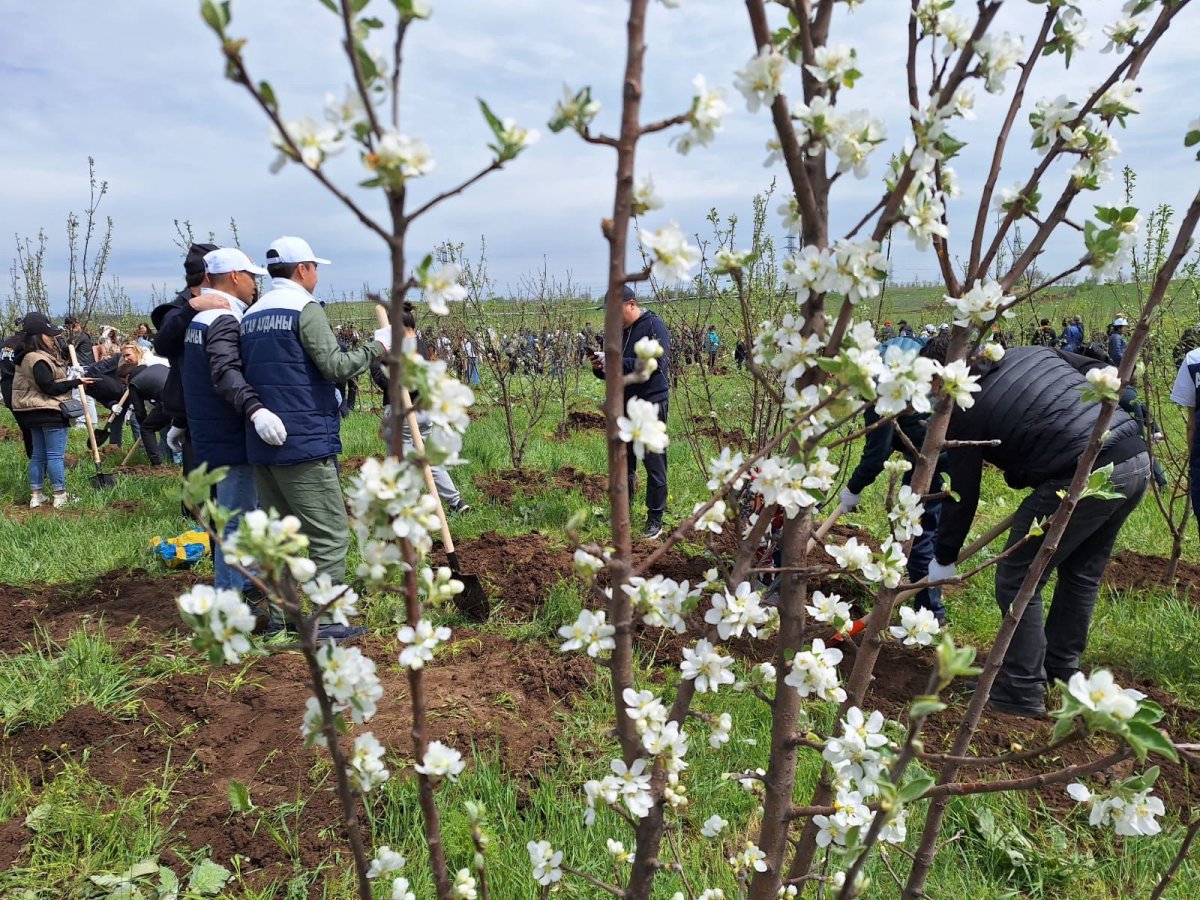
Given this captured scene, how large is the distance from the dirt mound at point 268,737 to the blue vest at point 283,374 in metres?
1.05

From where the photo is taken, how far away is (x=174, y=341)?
14.3ft

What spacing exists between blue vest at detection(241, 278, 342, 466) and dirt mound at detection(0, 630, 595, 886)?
105 cm

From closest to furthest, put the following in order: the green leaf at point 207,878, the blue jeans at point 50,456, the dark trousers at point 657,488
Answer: the green leaf at point 207,878 < the dark trousers at point 657,488 < the blue jeans at point 50,456

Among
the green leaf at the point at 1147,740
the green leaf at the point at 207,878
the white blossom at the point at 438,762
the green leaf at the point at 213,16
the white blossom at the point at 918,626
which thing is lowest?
the green leaf at the point at 207,878

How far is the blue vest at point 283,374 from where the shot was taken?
351 cm

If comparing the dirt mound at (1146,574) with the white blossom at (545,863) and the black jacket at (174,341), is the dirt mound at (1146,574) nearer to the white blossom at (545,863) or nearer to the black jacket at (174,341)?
the white blossom at (545,863)

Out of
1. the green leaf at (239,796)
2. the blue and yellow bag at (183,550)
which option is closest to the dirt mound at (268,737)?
the green leaf at (239,796)

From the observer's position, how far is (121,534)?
5.22m

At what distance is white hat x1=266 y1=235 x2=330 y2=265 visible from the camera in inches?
143

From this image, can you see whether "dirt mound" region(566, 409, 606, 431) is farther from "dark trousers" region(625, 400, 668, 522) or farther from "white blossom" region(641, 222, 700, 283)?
"white blossom" region(641, 222, 700, 283)

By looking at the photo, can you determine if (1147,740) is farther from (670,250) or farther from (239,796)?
(239,796)

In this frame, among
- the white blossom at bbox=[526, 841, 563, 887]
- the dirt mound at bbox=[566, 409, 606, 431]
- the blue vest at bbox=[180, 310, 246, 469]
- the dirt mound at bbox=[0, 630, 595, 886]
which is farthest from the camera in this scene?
the dirt mound at bbox=[566, 409, 606, 431]

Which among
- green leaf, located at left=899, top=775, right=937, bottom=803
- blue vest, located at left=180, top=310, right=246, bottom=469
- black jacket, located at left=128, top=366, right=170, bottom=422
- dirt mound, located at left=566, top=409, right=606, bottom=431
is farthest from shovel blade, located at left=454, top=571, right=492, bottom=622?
dirt mound, located at left=566, top=409, right=606, bottom=431

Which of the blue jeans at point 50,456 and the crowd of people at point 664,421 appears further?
the blue jeans at point 50,456
